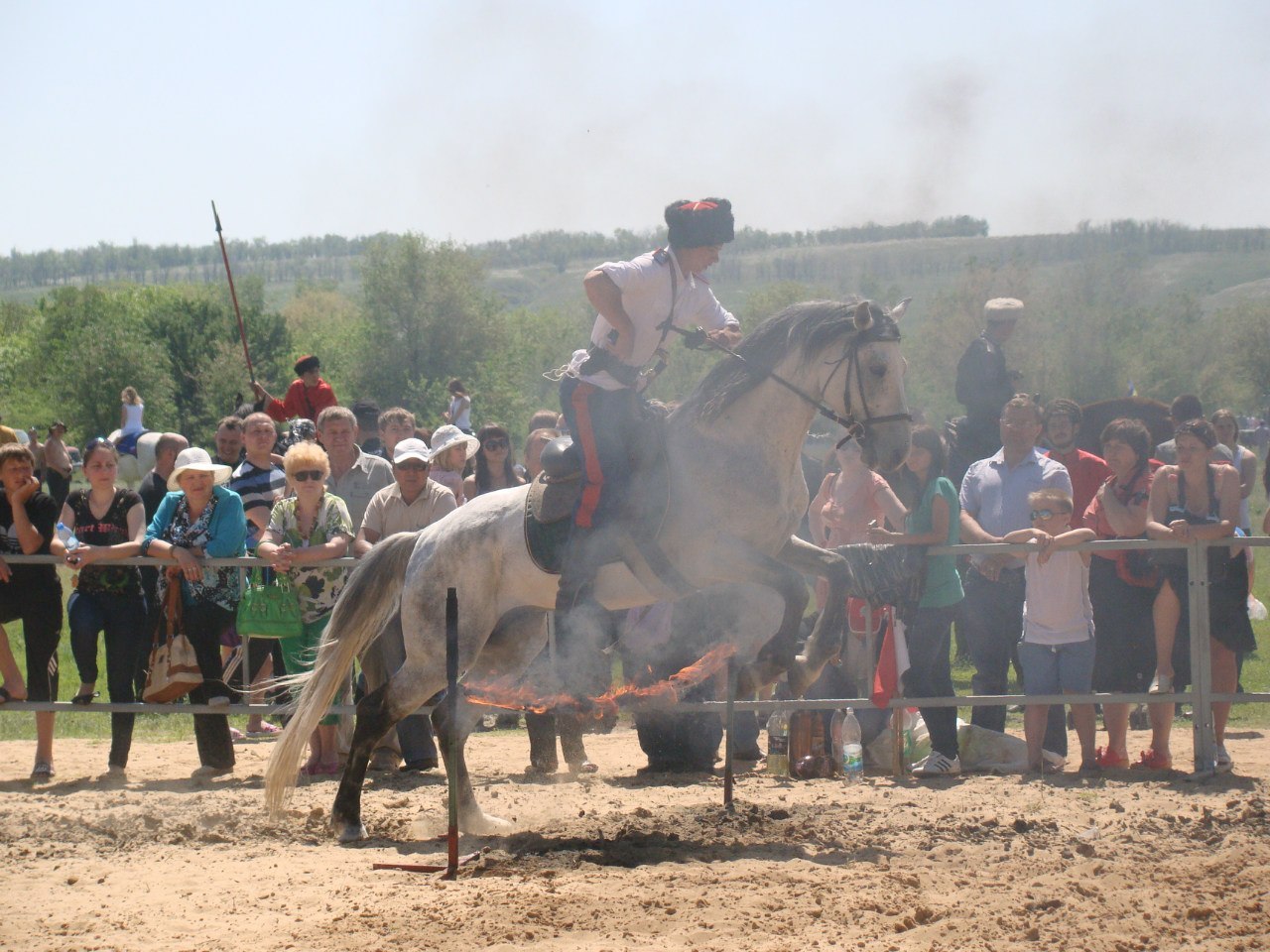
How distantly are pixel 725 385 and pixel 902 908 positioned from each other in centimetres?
266

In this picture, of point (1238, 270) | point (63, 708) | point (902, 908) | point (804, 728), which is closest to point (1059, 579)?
point (804, 728)

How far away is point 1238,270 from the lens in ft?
414

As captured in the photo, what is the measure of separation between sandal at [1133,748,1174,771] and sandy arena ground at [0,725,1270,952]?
424 millimetres

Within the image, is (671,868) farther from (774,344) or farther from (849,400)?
(774,344)

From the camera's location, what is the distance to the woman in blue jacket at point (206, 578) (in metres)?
8.63

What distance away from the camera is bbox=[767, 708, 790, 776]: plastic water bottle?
8.45m

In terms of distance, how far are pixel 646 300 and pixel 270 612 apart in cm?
363

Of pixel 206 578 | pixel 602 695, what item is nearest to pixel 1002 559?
pixel 602 695

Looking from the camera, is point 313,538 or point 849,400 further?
point 313,538

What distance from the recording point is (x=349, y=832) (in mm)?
6676

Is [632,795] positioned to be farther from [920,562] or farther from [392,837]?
[920,562]

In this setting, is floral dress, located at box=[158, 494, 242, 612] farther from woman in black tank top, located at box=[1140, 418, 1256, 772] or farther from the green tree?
the green tree

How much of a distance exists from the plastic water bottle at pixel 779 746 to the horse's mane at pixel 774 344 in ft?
9.09

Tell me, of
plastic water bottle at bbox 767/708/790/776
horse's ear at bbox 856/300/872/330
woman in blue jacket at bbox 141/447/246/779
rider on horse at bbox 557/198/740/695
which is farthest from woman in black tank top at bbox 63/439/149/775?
horse's ear at bbox 856/300/872/330
